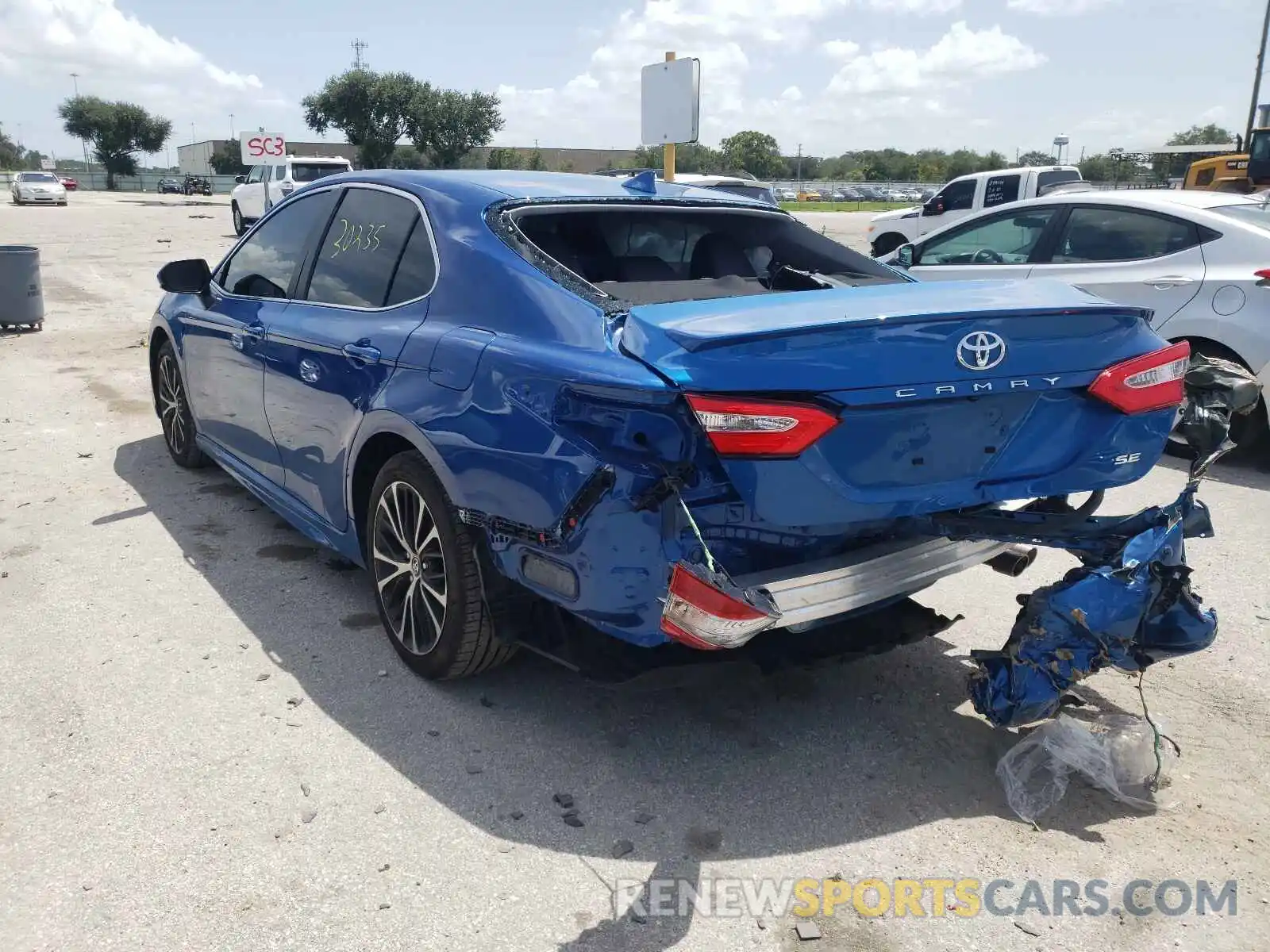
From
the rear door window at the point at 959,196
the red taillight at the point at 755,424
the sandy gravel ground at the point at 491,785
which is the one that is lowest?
the sandy gravel ground at the point at 491,785

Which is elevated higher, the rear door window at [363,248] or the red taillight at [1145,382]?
the rear door window at [363,248]

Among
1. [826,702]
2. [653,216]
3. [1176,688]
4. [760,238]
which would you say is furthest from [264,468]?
[1176,688]

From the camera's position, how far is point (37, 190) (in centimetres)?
4325

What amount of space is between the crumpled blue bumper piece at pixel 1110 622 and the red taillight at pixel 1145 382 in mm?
308

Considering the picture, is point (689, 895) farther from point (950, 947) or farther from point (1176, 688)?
point (1176, 688)

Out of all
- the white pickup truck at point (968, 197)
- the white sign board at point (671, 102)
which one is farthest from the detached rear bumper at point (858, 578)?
the white pickup truck at point (968, 197)

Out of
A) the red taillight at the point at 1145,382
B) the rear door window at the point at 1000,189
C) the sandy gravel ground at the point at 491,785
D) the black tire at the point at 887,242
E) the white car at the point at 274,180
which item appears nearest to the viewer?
the sandy gravel ground at the point at 491,785

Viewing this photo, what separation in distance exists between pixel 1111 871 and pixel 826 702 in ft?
3.62

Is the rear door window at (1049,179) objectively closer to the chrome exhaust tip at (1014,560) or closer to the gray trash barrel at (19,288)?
the gray trash barrel at (19,288)

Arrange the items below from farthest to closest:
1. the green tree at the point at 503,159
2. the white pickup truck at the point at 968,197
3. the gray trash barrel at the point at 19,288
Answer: the green tree at the point at 503,159, the white pickup truck at the point at 968,197, the gray trash barrel at the point at 19,288

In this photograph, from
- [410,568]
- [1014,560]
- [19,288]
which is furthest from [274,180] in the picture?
[1014,560]

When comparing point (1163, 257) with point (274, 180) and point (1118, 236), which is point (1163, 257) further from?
point (274, 180)

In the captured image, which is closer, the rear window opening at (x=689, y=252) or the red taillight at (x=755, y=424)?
the red taillight at (x=755, y=424)

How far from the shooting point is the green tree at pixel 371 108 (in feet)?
200
